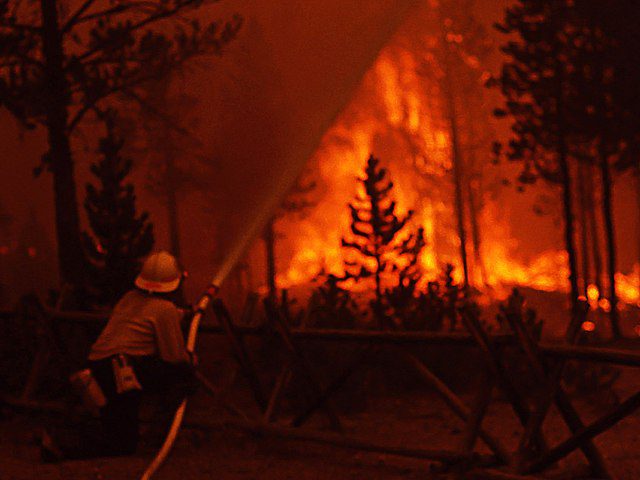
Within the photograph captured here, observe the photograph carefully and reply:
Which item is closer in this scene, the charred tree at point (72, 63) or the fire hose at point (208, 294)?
the fire hose at point (208, 294)

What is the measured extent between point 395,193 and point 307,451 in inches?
1330

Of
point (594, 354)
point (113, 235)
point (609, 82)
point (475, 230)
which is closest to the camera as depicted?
point (594, 354)

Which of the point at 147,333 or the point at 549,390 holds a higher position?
the point at 147,333

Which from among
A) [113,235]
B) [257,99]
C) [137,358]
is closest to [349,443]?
[137,358]

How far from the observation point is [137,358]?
7121mm

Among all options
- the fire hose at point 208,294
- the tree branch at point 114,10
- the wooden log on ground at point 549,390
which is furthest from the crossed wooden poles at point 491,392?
the tree branch at point 114,10

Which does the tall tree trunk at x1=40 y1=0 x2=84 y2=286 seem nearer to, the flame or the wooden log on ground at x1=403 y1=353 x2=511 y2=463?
the wooden log on ground at x1=403 y1=353 x2=511 y2=463

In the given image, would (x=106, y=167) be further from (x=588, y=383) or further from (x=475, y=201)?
(x=475, y=201)

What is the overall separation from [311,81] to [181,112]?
11.8 metres

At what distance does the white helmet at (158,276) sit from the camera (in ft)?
23.5

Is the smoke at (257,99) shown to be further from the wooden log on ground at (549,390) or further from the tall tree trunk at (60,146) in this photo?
the wooden log on ground at (549,390)

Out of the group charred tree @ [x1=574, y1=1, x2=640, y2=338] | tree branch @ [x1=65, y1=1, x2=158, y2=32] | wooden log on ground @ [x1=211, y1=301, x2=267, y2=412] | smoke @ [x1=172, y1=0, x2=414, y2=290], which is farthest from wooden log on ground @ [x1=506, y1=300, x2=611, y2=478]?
smoke @ [x1=172, y1=0, x2=414, y2=290]

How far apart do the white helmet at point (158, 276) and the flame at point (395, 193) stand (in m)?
31.9

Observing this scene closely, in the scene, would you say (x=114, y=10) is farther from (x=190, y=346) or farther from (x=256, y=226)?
(x=190, y=346)
